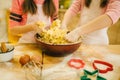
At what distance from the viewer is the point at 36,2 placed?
163cm

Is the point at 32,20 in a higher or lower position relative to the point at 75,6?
lower

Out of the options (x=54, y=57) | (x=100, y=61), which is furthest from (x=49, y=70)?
(x=100, y=61)

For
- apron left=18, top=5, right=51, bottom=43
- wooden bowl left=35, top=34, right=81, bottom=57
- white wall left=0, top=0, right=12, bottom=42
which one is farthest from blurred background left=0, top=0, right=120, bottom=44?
wooden bowl left=35, top=34, right=81, bottom=57

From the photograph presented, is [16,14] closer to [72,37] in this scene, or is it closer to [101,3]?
[72,37]

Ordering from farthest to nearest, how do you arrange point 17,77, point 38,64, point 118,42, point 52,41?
point 118,42 < point 52,41 < point 38,64 < point 17,77

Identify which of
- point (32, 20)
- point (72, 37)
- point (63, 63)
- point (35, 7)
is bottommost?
point (63, 63)

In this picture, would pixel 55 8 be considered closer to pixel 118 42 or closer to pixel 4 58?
pixel 4 58

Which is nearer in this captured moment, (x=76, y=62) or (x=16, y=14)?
(x=76, y=62)

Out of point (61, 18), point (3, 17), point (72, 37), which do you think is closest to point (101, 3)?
point (72, 37)

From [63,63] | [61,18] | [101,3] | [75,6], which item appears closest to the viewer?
[63,63]

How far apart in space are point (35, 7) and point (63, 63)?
59cm

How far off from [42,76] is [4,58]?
0.93 ft

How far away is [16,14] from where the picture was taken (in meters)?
1.60

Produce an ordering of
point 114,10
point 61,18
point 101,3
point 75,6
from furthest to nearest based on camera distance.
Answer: point 61,18, point 75,6, point 101,3, point 114,10
